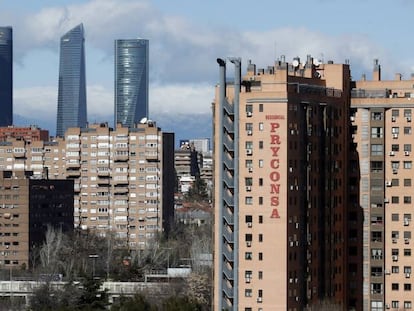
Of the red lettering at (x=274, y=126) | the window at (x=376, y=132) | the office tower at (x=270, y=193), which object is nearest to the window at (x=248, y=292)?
the office tower at (x=270, y=193)

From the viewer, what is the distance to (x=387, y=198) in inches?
3056

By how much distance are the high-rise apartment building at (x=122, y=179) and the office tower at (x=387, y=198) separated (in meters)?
68.2

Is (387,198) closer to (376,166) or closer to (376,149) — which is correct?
(376,166)

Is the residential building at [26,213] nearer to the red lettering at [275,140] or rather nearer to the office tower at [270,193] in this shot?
the office tower at [270,193]

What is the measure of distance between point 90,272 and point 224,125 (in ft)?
143

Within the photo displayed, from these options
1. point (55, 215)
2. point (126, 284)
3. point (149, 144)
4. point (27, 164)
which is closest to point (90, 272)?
point (126, 284)

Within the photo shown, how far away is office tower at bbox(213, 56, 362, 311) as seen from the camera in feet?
235

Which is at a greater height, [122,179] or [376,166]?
[376,166]

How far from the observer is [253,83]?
73.2 metres

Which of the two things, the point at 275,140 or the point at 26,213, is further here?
the point at 26,213

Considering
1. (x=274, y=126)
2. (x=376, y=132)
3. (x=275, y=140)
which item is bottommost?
(x=275, y=140)

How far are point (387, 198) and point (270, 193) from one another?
8548mm

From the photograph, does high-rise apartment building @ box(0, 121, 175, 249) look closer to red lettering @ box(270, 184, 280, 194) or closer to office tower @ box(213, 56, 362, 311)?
office tower @ box(213, 56, 362, 311)

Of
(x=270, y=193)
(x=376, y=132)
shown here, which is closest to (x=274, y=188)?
(x=270, y=193)
